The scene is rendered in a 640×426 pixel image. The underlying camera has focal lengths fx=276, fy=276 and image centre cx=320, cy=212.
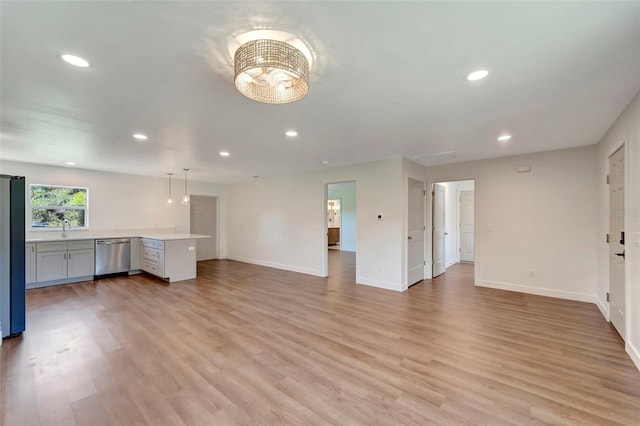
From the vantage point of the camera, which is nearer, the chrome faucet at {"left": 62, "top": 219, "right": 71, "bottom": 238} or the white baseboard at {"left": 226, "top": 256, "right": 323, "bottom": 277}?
the chrome faucet at {"left": 62, "top": 219, "right": 71, "bottom": 238}

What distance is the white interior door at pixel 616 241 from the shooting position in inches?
120

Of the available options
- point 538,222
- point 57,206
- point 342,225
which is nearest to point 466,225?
point 538,222

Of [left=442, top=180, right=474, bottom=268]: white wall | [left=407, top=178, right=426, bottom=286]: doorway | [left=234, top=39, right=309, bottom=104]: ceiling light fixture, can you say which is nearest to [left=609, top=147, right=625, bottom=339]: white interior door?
[left=407, top=178, right=426, bottom=286]: doorway

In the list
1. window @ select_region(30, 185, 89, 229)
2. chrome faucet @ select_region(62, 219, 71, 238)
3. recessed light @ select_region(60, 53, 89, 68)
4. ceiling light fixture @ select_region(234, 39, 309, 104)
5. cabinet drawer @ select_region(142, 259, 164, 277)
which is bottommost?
cabinet drawer @ select_region(142, 259, 164, 277)

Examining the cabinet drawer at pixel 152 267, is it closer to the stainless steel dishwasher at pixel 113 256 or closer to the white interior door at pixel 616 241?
the stainless steel dishwasher at pixel 113 256

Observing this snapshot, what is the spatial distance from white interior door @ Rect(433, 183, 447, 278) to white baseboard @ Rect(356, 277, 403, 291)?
1645 mm

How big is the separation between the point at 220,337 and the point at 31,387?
147 cm

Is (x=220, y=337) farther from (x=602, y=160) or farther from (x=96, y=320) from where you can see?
(x=602, y=160)

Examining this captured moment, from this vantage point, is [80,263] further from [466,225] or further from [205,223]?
[466,225]

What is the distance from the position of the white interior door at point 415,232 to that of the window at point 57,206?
23.2ft

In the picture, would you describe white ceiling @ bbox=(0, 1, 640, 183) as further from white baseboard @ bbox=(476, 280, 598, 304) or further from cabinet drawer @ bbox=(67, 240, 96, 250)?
white baseboard @ bbox=(476, 280, 598, 304)

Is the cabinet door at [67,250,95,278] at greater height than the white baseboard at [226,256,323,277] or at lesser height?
greater

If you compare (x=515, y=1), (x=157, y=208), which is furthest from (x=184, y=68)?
(x=157, y=208)

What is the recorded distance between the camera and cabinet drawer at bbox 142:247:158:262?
19.3 feet
